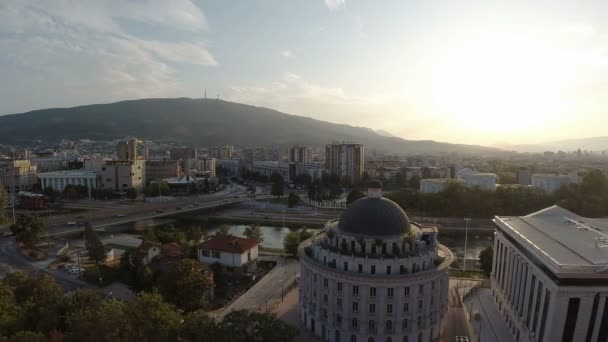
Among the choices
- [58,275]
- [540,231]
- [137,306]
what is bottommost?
[58,275]

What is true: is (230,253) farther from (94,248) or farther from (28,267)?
(28,267)

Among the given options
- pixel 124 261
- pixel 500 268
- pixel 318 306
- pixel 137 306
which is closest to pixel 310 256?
pixel 318 306

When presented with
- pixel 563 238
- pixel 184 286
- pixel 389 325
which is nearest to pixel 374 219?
pixel 389 325

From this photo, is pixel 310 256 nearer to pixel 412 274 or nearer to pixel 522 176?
pixel 412 274

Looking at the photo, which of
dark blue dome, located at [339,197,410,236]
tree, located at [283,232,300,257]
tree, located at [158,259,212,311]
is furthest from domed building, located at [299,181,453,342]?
tree, located at [283,232,300,257]

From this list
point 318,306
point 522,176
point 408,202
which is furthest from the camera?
point 522,176

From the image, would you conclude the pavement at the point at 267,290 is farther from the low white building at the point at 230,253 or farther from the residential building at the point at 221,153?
the residential building at the point at 221,153

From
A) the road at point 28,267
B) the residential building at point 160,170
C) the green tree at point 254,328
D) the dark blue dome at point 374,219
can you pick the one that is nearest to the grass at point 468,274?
the dark blue dome at point 374,219

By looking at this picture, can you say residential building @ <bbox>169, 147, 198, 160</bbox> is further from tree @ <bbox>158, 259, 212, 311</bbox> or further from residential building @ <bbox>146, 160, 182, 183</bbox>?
tree @ <bbox>158, 259, 212, 311</bbox>
